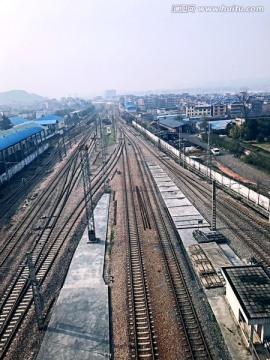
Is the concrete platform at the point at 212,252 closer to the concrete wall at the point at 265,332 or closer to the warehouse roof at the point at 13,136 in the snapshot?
the concrete wall at the point at 265,332

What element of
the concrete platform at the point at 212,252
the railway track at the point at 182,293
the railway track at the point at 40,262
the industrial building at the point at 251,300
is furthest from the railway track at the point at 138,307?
the railway track at the point at 40,262

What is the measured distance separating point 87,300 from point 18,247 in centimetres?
679

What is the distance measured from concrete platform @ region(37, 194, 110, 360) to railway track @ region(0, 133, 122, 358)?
4.19 feet

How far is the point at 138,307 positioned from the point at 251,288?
4.23 meters

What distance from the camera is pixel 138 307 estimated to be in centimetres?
1268

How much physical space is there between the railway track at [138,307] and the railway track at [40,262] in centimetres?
389

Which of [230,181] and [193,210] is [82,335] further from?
[230,181]

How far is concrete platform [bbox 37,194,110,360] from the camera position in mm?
10562

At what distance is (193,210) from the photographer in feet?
74.7

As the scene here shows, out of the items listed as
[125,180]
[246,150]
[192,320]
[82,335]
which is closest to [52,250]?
[82,335]

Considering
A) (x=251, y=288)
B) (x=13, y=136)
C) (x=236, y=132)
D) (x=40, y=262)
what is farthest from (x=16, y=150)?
(x=251, y=288)

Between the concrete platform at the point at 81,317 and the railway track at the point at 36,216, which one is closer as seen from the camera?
the concrete platform at the point at 81,317

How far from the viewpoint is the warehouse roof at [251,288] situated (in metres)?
10.5

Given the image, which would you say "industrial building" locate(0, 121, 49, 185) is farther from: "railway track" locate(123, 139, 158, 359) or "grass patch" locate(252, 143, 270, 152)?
"grass patch" locate(252, 143, 270, 152)
